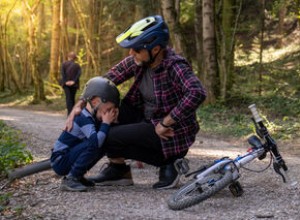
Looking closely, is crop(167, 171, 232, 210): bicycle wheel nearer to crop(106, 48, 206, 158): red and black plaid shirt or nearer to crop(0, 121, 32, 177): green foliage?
crop(106, 48, 206, 158): red and black plaid shirt

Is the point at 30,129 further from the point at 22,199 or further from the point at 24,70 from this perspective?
the point at 24,70

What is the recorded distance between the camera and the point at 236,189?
5098 mm

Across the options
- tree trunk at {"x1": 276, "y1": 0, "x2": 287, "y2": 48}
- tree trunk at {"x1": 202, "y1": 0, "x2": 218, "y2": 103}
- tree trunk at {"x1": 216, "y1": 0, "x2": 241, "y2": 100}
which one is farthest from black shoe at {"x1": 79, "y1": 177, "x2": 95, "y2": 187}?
tree trunk at {"x1": 276, "y1": 0, "x2": 287, "y2": 48}

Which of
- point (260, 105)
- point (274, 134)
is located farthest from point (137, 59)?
point (260, 105)

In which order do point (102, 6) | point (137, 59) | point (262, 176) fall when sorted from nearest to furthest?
point (137, 59), point (262, 176), point (102, 6)

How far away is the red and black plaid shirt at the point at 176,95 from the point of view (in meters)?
5.00

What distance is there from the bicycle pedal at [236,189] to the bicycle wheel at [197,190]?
10.1 inches

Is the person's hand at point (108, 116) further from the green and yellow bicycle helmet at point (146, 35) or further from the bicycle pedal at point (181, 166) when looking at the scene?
the bicycle pedal at point (181, 166)

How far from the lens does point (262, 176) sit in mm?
6375

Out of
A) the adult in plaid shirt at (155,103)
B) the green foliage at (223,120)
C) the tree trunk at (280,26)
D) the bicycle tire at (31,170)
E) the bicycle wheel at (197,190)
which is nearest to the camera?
the bicycle wheel at (197,190)

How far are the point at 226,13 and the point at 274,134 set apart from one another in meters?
6.19

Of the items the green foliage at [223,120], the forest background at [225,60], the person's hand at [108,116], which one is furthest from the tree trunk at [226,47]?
the person's hand at [108,116]

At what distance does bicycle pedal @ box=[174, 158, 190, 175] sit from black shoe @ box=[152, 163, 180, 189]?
0.09 metres

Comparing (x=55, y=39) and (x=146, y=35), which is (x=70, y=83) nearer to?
(x=146, y=35)
